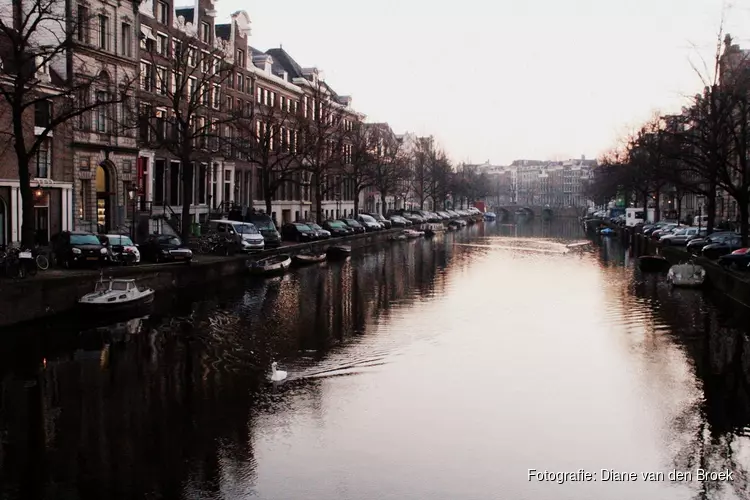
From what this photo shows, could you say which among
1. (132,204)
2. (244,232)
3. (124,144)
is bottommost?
→ (244,232)

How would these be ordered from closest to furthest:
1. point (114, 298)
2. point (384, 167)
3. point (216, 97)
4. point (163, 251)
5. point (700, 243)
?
point (114, 298) < point (163, 251) < point (700, 243) < point (216, 97) < point (384, 167)

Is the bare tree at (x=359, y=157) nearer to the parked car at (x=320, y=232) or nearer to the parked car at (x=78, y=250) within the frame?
the parked car at (x=320, y=232)

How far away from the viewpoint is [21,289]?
26188mm

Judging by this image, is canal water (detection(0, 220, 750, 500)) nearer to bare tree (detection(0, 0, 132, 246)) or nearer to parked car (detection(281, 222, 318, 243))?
bare tree (detection(0, 0, 132, 246))

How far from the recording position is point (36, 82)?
31891 millimetres

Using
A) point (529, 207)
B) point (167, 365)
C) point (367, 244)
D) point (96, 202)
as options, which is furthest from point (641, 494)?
point (529, 207)

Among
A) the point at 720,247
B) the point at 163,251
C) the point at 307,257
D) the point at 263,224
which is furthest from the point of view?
the point at 263,224

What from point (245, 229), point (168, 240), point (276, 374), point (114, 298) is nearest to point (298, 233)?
point (245, 229)

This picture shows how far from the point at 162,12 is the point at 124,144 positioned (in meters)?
12.0

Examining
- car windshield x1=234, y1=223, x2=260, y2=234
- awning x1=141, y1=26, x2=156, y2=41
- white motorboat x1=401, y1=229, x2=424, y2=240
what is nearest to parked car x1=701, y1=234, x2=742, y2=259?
car windshield x1=234, y1=223, x2=260, y2=234

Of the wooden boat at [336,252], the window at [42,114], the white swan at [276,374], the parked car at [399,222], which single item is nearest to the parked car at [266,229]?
the wooden boat at [336,252]

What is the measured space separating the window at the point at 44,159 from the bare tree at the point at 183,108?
207 inches

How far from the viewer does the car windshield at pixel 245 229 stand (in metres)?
49.1

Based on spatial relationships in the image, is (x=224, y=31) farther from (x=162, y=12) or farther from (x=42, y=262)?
(x=42, y=262)
